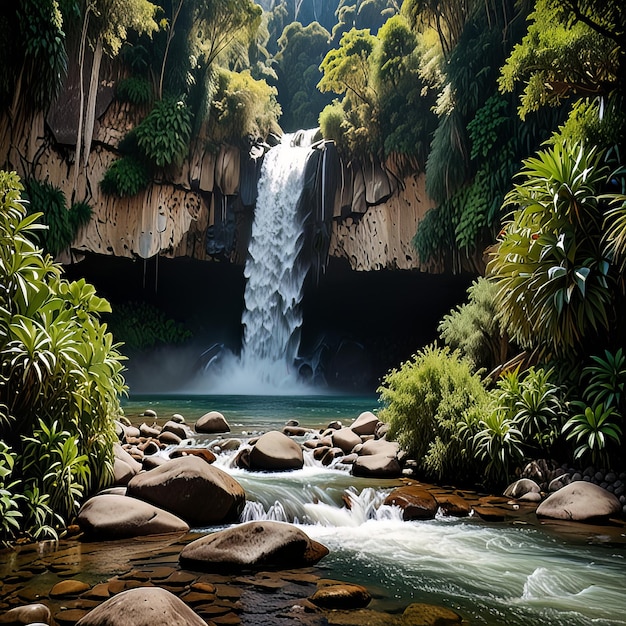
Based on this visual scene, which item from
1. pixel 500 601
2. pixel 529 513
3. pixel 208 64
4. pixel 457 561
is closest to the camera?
pixel 500 601

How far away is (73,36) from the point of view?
637 inches

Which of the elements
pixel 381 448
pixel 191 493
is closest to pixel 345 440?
→ pixel 381 448

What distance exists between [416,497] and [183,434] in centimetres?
483

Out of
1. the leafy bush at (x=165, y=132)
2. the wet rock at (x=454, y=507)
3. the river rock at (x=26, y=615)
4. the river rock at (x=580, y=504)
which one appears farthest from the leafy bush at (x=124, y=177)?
the river rock at (x=26, y=615)

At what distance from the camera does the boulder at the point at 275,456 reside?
7.26 metres

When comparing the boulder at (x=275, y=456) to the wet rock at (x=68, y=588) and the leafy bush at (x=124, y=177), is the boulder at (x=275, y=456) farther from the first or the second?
the leafy bush at (x=124, y=177)

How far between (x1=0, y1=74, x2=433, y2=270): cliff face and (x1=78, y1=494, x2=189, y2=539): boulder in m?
14.1

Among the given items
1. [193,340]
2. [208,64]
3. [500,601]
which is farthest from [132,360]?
[500,601]

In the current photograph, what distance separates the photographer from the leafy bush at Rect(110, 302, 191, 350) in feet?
74.3

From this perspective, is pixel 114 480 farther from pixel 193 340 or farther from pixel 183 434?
pixel 193 340

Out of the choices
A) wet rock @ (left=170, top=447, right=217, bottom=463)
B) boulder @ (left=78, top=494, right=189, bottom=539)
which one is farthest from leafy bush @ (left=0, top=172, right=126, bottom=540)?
wet rock @ (left=170, top=447, right=217, bottom=463)

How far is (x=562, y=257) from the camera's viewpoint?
6770 millimetres

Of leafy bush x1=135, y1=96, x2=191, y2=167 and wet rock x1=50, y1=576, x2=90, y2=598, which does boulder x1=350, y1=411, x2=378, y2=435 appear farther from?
leafy bush x1=135, y1=96, x2=191, y2=167

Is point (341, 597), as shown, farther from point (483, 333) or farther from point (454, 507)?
point (483, 333)
